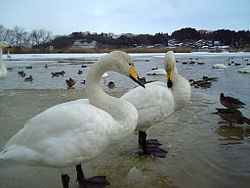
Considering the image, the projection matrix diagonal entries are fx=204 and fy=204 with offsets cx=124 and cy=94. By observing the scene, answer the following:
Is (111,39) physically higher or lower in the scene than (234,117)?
higher

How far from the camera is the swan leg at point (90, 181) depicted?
8.61 feet

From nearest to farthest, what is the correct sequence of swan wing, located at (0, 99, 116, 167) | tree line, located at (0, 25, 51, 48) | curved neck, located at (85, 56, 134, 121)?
swan wing, located at (0, 99, 116, 167) < curved neck, located at (85, 56, 134, 121) < tree line, located at (0, 25, 51, 48)

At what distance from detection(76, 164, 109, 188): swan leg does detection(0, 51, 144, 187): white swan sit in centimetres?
24

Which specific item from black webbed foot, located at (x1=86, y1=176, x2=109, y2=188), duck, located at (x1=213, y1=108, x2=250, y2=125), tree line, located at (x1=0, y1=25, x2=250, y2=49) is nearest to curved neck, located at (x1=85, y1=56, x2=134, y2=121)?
black webbed foot, located at (x1=86, y1=176, x2=109, y2=188)

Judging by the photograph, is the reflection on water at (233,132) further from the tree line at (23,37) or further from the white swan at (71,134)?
the tree line at (23,37)

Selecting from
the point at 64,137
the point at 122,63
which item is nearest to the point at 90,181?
the point at 64,137

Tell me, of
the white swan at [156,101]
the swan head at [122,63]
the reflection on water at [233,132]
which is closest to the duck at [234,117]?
the reflection on water at [233,132]

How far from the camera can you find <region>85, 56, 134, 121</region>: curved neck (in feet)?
7.71

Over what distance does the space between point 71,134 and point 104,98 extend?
61cm

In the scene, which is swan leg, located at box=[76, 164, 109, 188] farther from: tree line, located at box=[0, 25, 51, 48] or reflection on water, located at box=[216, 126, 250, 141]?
tree line, located at box=[0, 25, 51, 48]

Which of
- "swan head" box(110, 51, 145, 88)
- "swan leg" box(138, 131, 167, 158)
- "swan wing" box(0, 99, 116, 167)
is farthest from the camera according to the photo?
"swan leg" box(138, 131, 167, 158)

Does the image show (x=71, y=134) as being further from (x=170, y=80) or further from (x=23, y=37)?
(x=23, y=37)


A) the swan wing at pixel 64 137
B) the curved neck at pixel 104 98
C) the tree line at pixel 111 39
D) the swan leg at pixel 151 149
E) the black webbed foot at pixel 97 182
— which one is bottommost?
the black webbed foot at pixel 97 182

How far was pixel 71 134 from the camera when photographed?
211 cm
